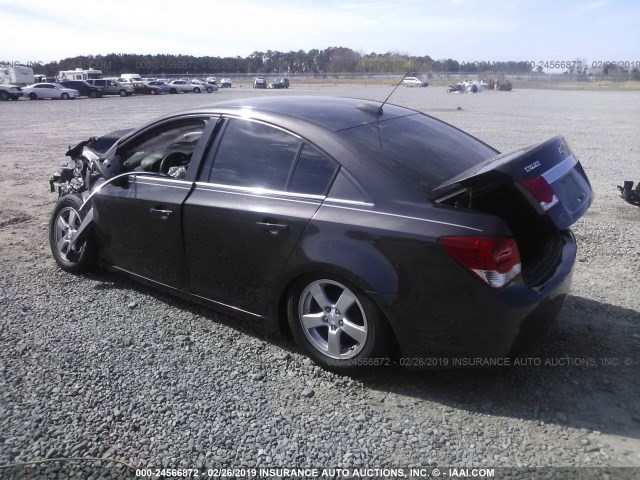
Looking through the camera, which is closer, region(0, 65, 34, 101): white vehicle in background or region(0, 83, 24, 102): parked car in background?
region(0, 83, 24, 102): parked car in background

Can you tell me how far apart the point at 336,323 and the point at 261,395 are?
61cm

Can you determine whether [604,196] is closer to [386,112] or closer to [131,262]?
[386,112]

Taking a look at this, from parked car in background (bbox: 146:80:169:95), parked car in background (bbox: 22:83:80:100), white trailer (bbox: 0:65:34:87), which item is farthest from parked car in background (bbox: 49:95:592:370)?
white trailer (bbox: 0:65:34:87)

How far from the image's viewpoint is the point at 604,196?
26.0ft

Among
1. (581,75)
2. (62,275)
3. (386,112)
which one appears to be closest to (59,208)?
(62,275)

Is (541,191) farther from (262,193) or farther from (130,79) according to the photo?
(130,79)

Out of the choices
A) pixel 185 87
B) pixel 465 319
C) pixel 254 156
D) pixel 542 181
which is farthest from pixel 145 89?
pixel 465 319

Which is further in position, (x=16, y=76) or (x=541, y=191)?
(x=16, y=76)

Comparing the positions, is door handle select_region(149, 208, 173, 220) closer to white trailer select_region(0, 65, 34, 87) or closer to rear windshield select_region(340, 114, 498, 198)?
rear windshield select_region(340, 114, 498, 198)

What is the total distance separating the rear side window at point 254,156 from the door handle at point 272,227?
25 cm

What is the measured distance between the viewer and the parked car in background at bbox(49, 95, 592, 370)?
3023mm

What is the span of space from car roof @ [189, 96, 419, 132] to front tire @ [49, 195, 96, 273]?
174 centimetres

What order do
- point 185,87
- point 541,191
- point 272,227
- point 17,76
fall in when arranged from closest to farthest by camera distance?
1. point 541,191
2. point 272,227
3. point 17,76
4. point 185,87

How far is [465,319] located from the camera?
3.02m
